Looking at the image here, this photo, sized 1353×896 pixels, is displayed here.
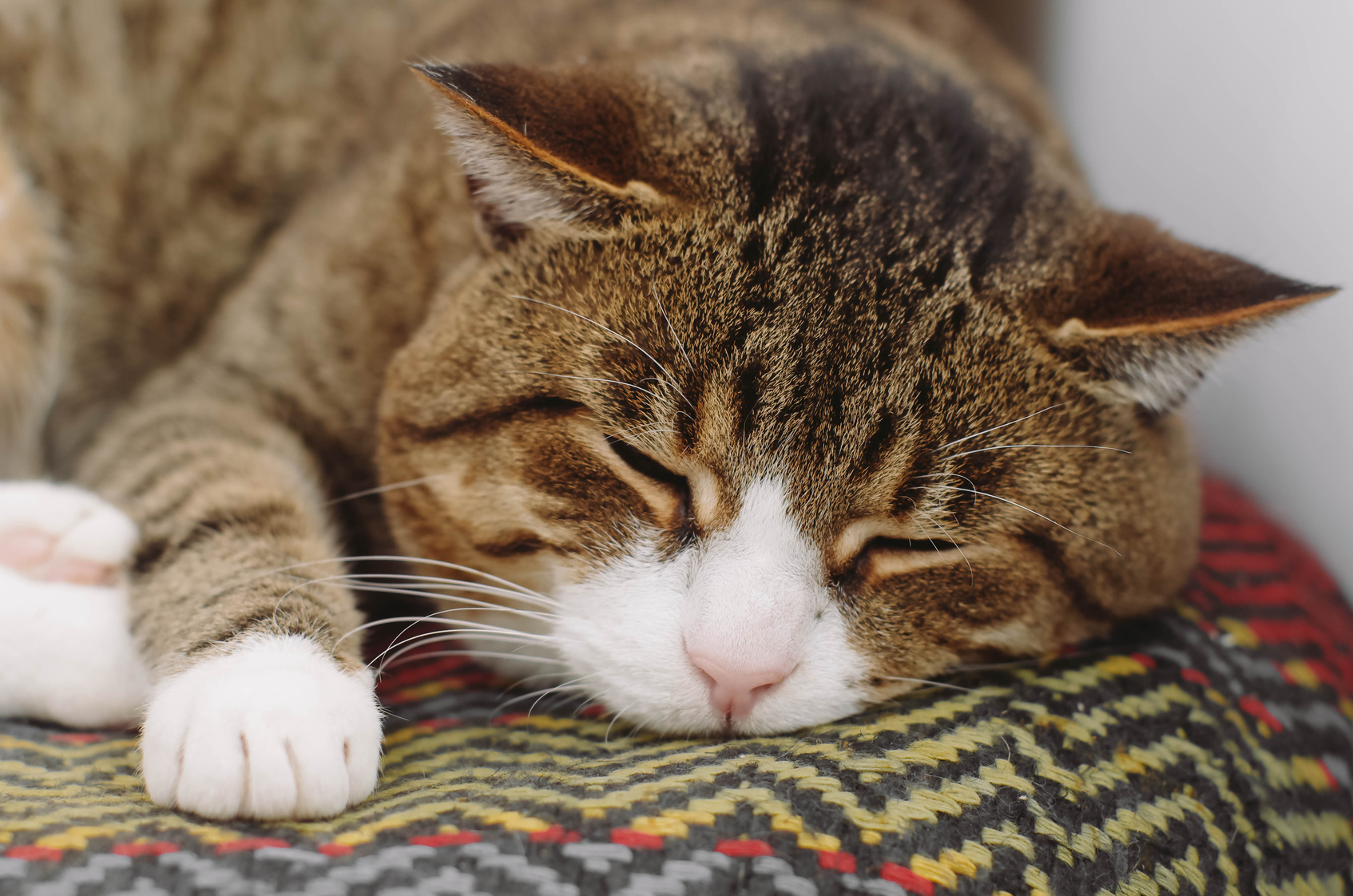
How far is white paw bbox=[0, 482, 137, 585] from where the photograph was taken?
1.21 m

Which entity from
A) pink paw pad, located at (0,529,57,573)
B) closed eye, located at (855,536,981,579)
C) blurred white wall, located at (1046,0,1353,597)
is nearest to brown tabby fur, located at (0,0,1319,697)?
closed eye, located at (855,536,981,579)

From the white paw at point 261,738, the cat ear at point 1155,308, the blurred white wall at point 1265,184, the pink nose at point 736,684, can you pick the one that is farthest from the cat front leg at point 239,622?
the blurred white wall at point 1265,184

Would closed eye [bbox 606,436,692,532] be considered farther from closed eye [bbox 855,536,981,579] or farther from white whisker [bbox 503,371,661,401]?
closed eye [bbox 855,536,981,579]

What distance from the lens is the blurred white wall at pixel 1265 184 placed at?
138 centimetres

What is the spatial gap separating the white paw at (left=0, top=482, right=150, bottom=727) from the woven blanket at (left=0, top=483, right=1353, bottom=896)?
0.12 ft

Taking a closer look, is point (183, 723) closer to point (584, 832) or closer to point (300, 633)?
point (300, 633)

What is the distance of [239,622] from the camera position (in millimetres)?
1057

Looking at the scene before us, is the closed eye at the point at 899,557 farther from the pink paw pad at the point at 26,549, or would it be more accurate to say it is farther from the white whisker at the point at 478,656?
the pink paw pad at the point at 26,549

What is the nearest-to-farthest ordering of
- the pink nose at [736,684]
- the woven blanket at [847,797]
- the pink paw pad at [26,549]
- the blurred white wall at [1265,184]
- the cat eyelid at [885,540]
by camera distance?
1. the woven blanket at [847,797]
2. the pink nose at [736,684]
3. the cat eyelid at [885,540]
4. the pink paw pad at [26,549]
5. the blurred white wall at [1265,184]

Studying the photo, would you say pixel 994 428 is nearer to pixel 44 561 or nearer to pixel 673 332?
pixel 673 332

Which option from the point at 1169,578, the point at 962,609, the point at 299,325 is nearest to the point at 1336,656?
the point at 1169,578

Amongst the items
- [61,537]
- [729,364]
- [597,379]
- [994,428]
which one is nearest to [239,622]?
[61,537]

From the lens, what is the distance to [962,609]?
1163 mm

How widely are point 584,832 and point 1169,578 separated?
0.89 m
